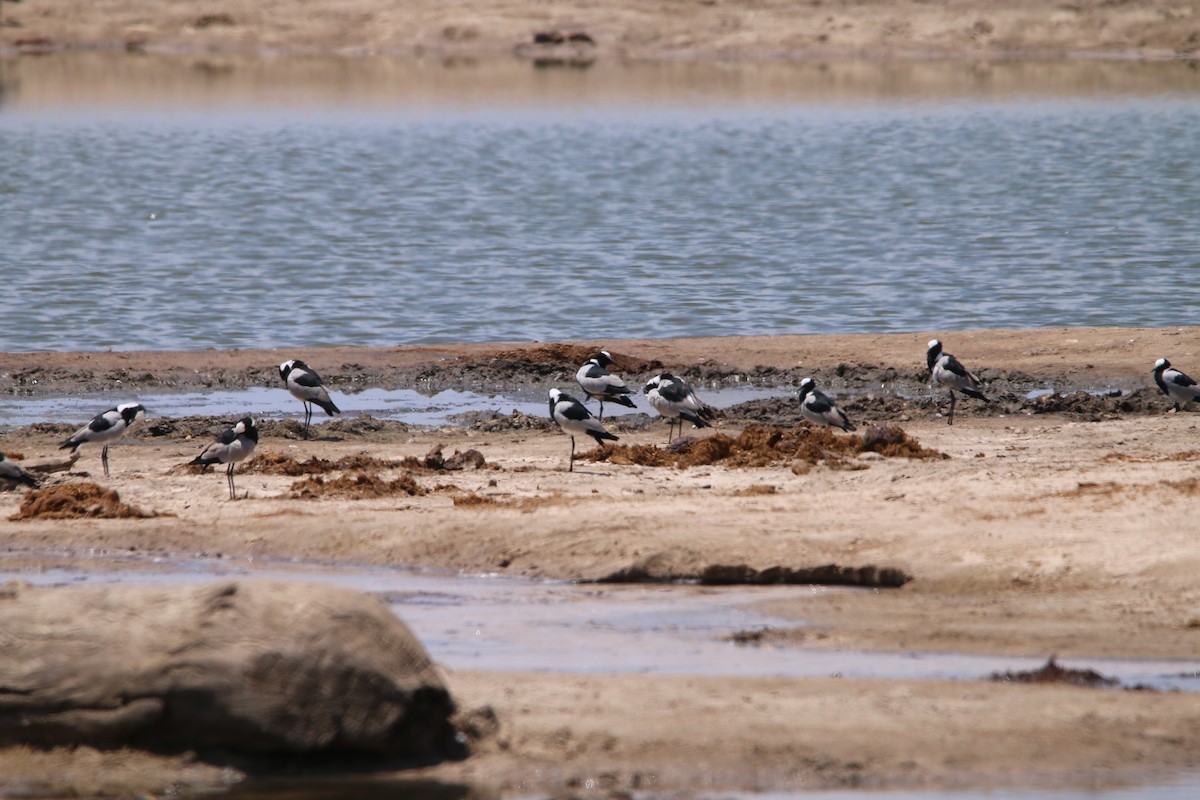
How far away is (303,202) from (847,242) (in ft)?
39.3

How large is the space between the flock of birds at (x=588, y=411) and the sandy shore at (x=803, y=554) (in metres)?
0.26

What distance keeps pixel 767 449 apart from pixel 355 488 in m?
3.29

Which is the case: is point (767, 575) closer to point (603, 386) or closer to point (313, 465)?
point (313, 465)

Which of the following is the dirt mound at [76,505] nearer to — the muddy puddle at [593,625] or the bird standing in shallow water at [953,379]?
the muddy puddle at [593,625]

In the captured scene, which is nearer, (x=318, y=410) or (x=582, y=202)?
(x=318, y=410)

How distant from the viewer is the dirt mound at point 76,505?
1188cm

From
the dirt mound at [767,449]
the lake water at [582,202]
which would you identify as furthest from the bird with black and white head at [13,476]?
the lake water at [582,202]

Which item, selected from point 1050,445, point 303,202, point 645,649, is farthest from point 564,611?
point 303,202

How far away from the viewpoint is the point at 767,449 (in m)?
13.2

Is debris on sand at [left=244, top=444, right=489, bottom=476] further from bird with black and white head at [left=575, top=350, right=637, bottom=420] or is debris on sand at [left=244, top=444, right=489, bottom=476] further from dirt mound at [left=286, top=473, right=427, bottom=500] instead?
bird with black and white head at [left=575, top=350, right=637, bottom=420]

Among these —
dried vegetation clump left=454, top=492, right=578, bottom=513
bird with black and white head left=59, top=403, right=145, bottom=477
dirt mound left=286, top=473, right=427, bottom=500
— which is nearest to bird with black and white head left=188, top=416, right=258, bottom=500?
dirt mound left=286, top=473, right=427, bottom=500

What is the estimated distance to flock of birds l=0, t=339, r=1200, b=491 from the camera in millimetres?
12508

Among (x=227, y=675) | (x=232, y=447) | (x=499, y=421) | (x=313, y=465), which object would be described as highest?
(x=227, y=675)

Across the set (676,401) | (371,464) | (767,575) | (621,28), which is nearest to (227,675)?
(767,575)
